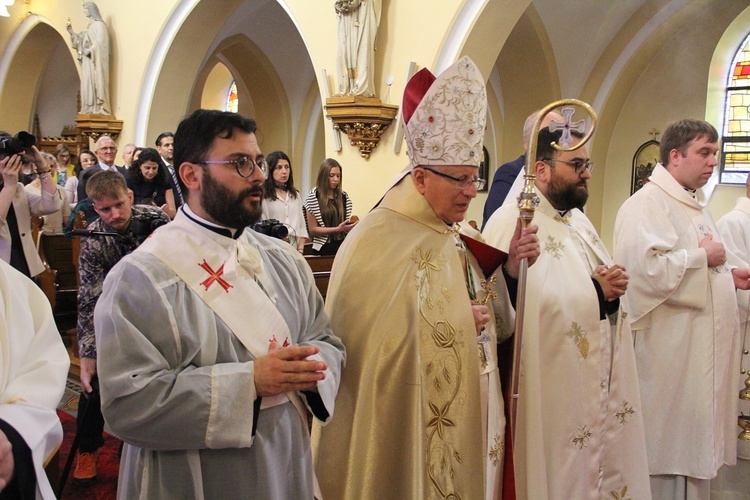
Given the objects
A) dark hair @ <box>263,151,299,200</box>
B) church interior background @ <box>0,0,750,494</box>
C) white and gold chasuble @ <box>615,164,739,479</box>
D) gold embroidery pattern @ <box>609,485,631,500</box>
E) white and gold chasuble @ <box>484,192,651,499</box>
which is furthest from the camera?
church interior background @ <box>0,0,750,494</box>

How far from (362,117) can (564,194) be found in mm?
3772

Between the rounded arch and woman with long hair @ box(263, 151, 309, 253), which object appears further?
the rounded arch

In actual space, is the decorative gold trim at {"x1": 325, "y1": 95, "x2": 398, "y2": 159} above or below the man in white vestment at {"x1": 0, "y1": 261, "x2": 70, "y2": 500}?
above

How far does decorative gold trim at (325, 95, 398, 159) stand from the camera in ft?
20.9

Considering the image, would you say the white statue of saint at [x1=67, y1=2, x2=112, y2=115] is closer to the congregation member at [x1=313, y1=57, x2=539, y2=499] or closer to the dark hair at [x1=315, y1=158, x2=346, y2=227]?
the dark hair at [x1=315, y1=158, x2=346, y2=227]

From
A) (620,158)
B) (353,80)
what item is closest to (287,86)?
(620,158)

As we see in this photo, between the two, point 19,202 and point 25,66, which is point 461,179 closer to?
point 19,202

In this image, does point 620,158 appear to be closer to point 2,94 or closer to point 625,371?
point 625,371

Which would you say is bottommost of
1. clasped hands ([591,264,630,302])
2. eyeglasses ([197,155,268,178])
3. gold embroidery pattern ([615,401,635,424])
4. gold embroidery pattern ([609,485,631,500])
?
gold embroidery pattern ([609,485,631,500])

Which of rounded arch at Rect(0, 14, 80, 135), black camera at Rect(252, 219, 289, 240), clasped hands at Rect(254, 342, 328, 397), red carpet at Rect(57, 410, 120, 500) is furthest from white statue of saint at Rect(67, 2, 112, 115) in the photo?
clasped hands at Rect(254, 342, 328, 397)

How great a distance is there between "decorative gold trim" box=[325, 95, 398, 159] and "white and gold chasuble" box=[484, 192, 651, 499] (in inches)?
144

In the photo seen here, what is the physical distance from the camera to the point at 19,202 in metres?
4.32

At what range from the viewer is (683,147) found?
12.2ft

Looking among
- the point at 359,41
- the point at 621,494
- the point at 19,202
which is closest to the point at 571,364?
the point at 621,494
